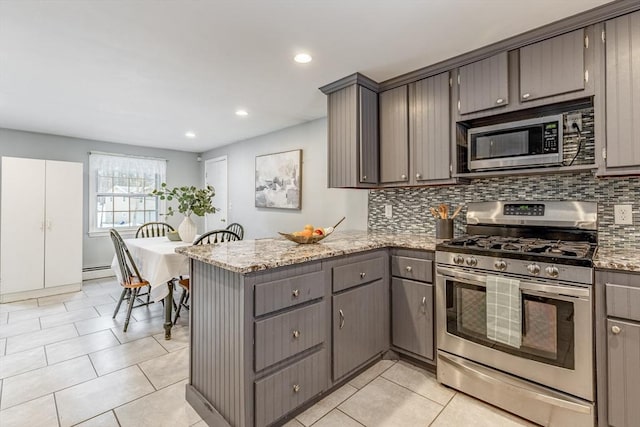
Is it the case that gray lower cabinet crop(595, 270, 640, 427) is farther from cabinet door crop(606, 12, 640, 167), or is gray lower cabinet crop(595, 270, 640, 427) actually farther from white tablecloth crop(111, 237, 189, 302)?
white tablecloth crop(111, 237, 189, 302)

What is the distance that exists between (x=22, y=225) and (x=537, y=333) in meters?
5.55

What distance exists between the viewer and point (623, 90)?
1725 mm

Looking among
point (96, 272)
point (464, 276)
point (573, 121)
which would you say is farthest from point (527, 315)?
point (96, 272)

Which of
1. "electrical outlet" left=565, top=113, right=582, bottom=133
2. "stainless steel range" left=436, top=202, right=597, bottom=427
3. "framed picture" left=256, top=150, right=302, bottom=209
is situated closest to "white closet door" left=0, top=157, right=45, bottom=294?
"framed picture" left=256, top=150, right=302, bottom=209

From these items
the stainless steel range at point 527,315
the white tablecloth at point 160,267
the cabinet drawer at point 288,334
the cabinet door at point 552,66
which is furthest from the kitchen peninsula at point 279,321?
the cabinet door at point 552,66

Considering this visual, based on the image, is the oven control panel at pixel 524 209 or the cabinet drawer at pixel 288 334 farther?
the oven control panel at pixel 524 209

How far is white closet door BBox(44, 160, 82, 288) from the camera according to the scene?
417 cm

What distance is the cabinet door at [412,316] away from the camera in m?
2.21

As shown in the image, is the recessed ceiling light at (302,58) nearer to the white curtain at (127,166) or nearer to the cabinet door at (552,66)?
the cabinet door at (552,66)

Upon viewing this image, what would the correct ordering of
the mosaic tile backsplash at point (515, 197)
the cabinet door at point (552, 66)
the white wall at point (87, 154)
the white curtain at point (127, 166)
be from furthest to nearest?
the white curtain at point (127, 166) < the white wall at point (87, 154) < the mosaic tile backsplash at point (515, 197) < the cabinet door at point (552, 66)

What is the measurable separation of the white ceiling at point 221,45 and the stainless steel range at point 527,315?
1360 millimetres

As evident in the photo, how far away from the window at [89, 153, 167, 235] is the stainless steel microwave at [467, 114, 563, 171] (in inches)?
212

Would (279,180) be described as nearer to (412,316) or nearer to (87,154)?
(412,316)

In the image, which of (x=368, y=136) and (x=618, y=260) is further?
(x=368, y=136)
